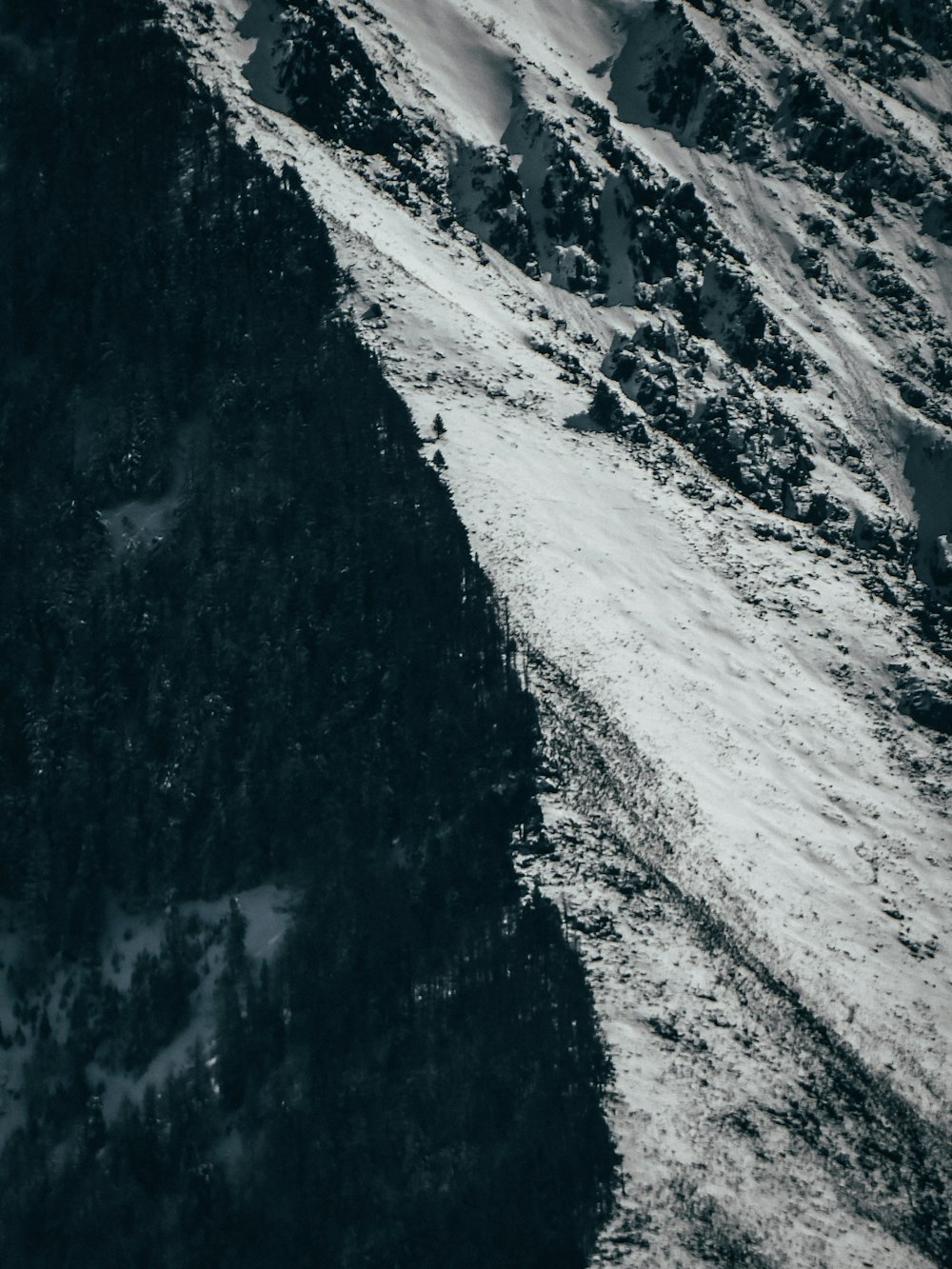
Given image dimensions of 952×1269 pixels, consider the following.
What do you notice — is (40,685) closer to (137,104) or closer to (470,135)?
(137,104)

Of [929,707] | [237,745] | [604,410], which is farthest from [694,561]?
[237,745]

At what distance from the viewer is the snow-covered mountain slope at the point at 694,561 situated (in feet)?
364

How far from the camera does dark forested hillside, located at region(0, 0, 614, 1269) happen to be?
4358 inches

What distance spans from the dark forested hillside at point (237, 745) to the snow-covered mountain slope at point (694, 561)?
15.7 ft

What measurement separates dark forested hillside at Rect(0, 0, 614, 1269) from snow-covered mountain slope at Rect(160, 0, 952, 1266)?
189 inches

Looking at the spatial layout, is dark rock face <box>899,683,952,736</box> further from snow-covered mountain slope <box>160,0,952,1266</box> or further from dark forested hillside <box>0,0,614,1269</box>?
dark forested hillside <box>0,0,614,1269</box>

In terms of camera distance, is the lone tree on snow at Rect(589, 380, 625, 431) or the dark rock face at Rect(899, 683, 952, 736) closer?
the dark rock face at Rect(899, 683, 952, 736)

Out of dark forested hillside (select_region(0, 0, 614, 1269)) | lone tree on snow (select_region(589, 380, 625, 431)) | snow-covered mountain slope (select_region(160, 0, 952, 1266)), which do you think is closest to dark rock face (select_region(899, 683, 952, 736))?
snow-covered mountain slope (select_region(160, 0, 952, 1266))

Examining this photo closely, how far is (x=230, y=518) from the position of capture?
140m

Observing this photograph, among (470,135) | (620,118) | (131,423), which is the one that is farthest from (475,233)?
(131,423)

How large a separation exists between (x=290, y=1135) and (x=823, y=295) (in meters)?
115

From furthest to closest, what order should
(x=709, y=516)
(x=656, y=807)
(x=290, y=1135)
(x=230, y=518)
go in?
(x=709, y=516) < (x=230, y=518) < (x=656, y=807) < (x=290, y=1135)

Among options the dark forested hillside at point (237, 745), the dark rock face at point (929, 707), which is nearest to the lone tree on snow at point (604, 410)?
the dark forested hillside at point (237, 745)

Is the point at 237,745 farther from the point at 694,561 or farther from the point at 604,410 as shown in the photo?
the point at 604,410
